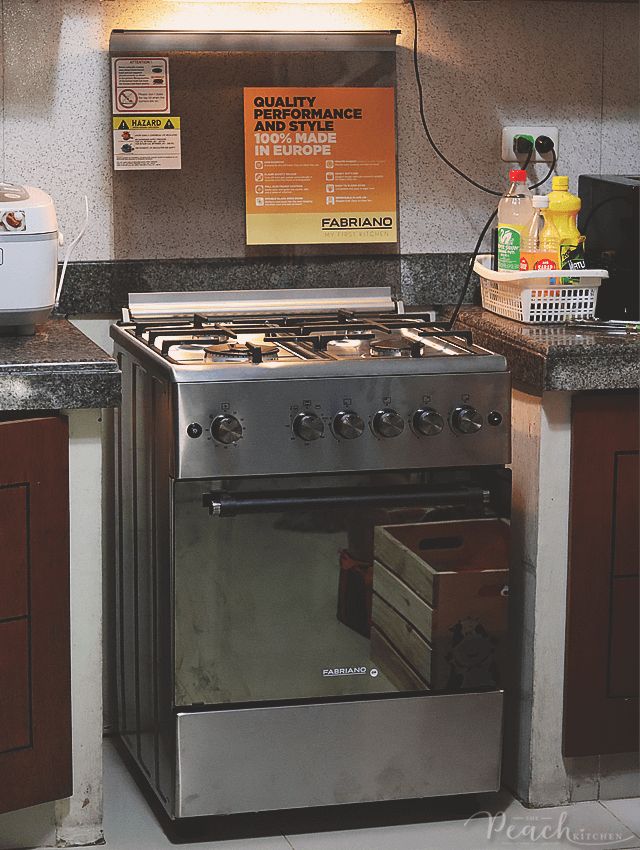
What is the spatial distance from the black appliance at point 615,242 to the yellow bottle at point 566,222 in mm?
64

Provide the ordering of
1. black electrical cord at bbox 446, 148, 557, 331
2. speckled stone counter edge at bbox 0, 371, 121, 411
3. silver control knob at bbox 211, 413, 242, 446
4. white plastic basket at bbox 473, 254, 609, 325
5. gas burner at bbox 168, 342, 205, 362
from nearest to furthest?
speckled stone counter edge at bbox 0, 371, 121, 411 → silver control knob at bbox 211, 413, 242, 446 → gas burner at bbox 168, 342, 205, 362 → white plastic basket at bbox 473, 254, 609, 325 → black electrical cord at bbox 446, 148, 557, 331

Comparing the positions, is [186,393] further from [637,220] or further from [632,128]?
[632,128]

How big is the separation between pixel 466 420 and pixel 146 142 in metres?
0.89

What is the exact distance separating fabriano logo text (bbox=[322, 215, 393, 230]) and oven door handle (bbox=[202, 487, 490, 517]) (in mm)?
715

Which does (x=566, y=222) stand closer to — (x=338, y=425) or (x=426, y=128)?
(x=426, y=128)

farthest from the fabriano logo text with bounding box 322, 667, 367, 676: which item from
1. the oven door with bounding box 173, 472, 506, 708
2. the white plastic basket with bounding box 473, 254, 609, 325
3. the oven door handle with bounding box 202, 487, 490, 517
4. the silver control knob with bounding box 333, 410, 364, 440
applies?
the white plastic basket with bounding box 473, 254, 609, 325

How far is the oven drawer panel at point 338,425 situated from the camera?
77.6 inches

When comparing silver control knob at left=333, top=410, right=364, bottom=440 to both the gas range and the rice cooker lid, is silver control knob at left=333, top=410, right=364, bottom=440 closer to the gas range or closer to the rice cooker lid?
the gas range

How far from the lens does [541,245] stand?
94.0 inches

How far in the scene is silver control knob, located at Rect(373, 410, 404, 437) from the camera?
6.65 ft

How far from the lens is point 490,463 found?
2100 millimetres

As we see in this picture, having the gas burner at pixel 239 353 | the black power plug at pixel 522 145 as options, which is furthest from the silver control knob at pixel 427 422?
the black power plug at pixel 522 145

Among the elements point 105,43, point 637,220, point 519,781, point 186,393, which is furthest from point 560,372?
point 105,43

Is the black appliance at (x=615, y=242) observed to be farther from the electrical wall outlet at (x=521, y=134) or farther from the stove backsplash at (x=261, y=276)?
the stove backsplash at (x=261, y=276)
